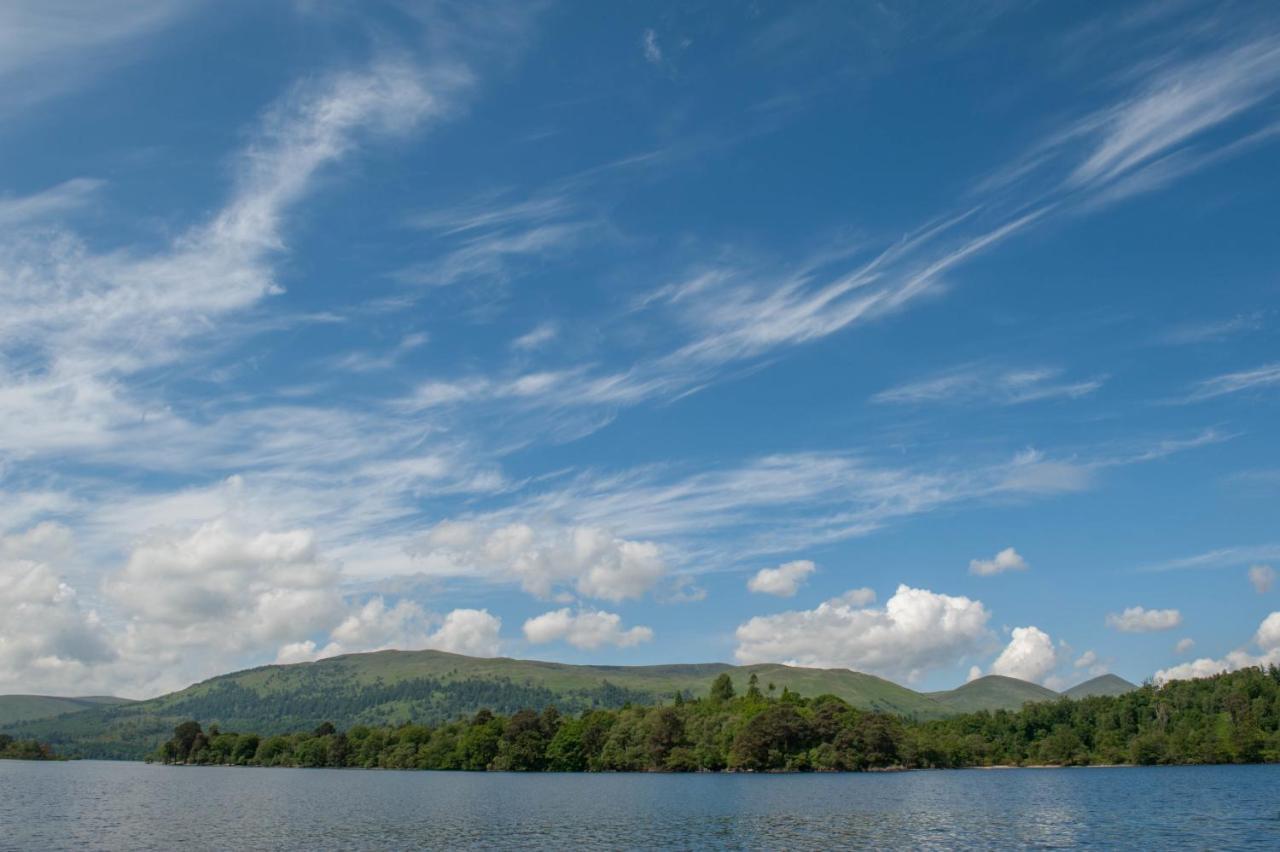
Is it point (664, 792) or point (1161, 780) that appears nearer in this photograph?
point (664, 792)

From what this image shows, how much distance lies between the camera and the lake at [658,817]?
92375 millimetres

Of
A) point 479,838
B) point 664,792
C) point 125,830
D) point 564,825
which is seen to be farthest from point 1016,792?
point 125,830

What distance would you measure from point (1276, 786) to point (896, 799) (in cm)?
7264

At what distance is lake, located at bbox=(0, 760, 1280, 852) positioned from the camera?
9238 cm

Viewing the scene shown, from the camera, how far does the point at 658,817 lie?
12100cm

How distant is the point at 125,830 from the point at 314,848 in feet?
98.5

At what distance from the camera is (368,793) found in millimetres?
176250

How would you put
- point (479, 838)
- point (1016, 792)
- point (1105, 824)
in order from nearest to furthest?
point (479, 838) → point (1105, 824) → point (1016, 792)

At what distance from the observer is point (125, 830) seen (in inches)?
4023

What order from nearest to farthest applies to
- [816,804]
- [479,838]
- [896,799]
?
[479,838], [816,804], [896,799]

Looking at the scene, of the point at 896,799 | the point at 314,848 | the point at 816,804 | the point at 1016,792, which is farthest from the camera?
the point at 1016,792

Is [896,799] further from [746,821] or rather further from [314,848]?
[314,848]

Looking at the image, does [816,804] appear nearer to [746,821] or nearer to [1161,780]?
[746,821]

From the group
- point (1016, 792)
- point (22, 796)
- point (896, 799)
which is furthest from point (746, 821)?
point (22, 796)
